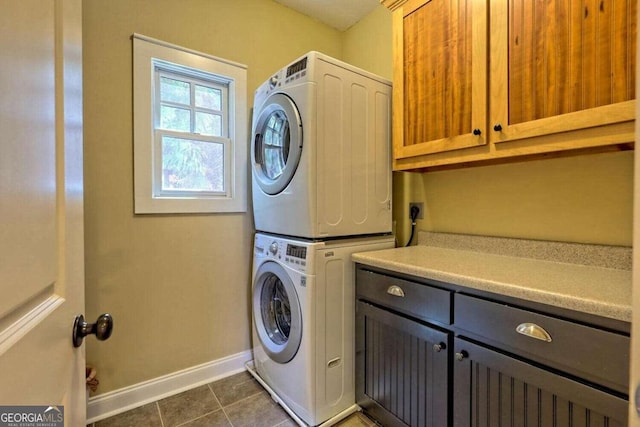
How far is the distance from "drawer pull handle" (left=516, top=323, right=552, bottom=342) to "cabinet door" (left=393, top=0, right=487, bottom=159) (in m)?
0.77

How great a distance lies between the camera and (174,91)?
189cm

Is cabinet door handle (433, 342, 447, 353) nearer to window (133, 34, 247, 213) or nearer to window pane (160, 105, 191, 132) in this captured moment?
window (133, 34, 247, 213)

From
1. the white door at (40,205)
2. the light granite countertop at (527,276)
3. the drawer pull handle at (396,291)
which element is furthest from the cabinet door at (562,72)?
the white door at (40,205)

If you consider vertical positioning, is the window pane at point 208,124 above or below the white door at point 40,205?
above

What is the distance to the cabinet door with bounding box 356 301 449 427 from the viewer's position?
1200 mm

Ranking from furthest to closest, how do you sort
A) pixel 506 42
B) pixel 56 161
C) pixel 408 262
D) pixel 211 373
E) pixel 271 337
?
pixel 211 373
pixel 271 337
pixel 408 262
pixel 506 42
pixel 56 161

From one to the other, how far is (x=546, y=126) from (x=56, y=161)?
1489mm

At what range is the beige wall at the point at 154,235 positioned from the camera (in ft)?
5.24

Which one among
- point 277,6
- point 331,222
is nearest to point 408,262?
point 331,222

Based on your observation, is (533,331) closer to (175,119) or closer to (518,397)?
(518,397)

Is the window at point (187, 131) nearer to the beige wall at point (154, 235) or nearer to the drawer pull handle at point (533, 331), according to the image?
the beige wall at point (154, 235)

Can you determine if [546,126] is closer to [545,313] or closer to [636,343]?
[545,313]

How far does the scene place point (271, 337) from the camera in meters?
1.79

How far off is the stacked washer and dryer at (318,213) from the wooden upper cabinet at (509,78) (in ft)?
0.84
